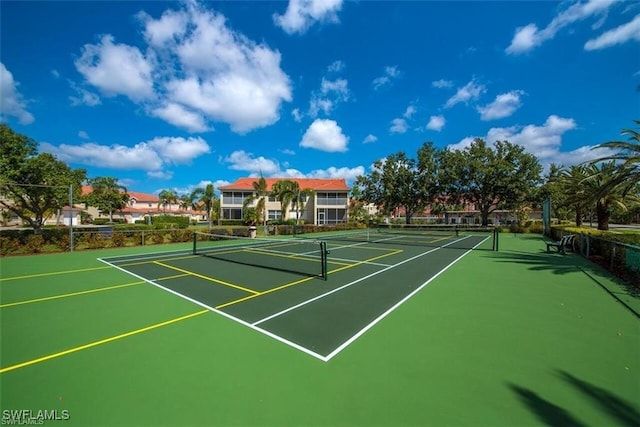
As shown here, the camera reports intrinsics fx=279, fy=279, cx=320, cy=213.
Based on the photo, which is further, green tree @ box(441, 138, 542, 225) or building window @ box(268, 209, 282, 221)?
building window @ box(268, 209, 282, 221)

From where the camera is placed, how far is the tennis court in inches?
223

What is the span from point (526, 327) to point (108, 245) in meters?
23.0

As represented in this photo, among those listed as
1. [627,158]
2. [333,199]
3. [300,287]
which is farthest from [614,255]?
[333,199]

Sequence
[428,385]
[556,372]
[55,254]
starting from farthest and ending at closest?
[55,254]
[556,372]
[428,385]

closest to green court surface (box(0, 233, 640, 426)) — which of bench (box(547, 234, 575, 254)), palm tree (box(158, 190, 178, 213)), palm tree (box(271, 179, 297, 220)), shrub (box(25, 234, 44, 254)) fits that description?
bench (box(547, 234, 575, 254))

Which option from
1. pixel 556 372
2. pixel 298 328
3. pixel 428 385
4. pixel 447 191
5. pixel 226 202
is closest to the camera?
pixel 428 385

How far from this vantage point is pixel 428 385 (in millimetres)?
3748

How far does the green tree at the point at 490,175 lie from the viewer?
37594mm

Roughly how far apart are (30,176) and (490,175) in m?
Answer: 46.2

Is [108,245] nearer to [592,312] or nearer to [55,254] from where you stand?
[55,254]

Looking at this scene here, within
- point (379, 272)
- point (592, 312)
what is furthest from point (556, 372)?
point (379, 272)

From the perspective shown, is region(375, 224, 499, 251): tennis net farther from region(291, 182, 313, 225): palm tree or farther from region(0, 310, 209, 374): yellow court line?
region(0, 310, 209, 374): yellow court line

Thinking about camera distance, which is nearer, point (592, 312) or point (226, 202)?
point (592, 312)

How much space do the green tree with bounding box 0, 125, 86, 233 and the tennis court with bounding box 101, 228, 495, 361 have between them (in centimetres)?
831
